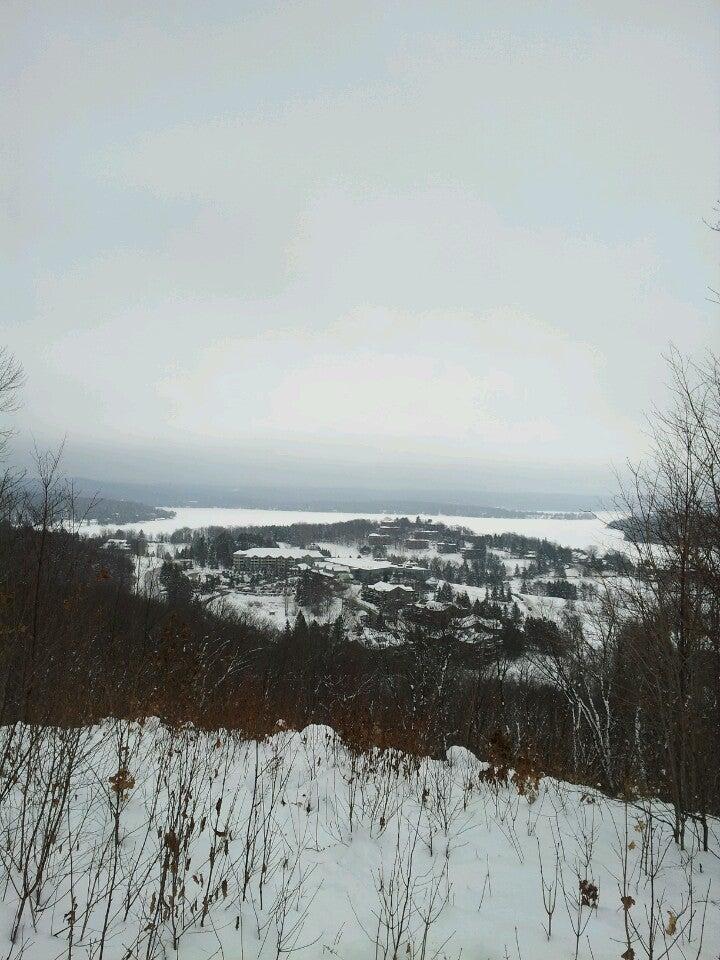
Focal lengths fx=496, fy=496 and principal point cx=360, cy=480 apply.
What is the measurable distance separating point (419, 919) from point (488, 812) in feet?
6.41

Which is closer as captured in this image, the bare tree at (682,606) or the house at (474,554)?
the bare tree at (682,606)

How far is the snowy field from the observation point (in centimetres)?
270

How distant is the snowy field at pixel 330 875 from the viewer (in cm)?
270

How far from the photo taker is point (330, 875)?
3482mm

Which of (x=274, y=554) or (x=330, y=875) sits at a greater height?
(x=330, y=875)

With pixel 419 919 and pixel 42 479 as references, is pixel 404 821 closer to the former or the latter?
pixel 419 919

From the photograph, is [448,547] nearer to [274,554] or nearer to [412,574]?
[412,574]

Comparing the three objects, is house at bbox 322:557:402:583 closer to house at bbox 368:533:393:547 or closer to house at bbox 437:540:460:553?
house at bbox 437:540:460:553

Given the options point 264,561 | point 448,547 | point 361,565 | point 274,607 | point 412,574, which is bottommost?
point 274,607

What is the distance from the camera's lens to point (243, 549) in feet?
356

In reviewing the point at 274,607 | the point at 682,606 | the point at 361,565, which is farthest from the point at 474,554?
the point at 682,606

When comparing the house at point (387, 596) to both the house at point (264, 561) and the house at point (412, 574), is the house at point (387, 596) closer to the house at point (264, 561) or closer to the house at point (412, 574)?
the house at point (412, 574)

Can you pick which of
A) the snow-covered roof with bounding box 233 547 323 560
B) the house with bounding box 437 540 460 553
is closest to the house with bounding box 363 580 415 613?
the snow-covered roof with bounding box 233 547 323 560

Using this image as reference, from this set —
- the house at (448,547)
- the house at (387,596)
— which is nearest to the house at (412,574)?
the house at (387,596)
